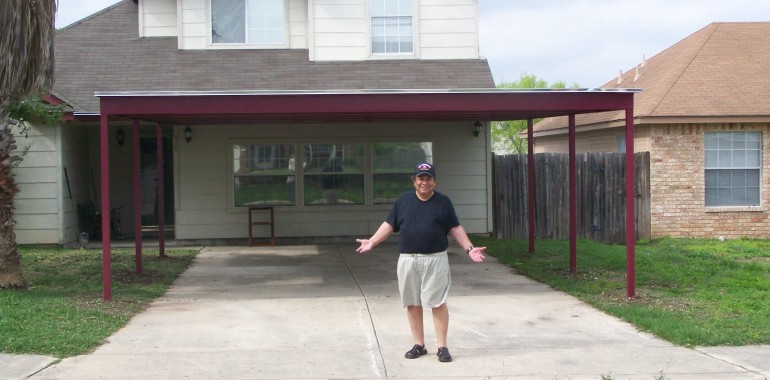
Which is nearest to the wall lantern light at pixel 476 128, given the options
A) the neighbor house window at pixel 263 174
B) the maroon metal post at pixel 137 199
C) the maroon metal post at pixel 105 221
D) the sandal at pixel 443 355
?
the neighbor house window at pixel 263 174

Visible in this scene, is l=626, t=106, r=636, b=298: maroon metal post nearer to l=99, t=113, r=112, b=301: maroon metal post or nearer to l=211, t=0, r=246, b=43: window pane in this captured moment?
l=99, t=113, r=112, b=301: maroon metal post

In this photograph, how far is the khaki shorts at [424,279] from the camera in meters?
7.07

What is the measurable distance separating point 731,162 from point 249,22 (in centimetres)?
1005

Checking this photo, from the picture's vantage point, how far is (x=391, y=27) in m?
16.0

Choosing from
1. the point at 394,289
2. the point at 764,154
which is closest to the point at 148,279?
the point at 394,289

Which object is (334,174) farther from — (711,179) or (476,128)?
(711,179)

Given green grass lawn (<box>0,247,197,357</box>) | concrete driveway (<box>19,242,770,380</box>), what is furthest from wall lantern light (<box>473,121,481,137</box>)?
→ green grass lawn (<box>0,247,197,357</box>)

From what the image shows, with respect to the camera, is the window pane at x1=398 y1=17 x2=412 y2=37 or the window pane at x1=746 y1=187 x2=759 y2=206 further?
the window pane at x1=746 y1=187 x2=759 y2=206

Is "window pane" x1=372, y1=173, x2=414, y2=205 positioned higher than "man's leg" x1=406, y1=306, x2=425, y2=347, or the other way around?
"window pane" x1=372, y1=173, x2=414, y2=205

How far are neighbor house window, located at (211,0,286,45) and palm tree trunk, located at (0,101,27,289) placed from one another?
661cm

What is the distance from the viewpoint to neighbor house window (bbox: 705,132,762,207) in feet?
56.1

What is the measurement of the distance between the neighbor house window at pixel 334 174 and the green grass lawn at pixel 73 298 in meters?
2.85

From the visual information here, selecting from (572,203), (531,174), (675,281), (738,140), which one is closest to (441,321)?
(675,281)

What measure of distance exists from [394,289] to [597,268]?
3.44m
